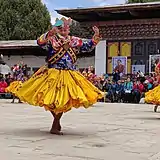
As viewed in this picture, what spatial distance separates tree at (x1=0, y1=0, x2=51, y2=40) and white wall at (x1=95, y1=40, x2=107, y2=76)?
1653 centimetres

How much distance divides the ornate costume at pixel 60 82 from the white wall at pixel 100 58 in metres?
14.9

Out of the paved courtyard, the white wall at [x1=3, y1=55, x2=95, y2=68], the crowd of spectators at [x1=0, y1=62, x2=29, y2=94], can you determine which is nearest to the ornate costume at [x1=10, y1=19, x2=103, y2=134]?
the paved courtyard

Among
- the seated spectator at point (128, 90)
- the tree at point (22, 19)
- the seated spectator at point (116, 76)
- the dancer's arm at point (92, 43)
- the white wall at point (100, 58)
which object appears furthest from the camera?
the tree at point (22, 19)

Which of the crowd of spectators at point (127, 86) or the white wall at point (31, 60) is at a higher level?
the white wall at point (31, 60)

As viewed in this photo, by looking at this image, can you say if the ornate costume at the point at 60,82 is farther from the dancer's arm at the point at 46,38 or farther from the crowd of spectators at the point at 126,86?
the crowd of spectators at the point at 126,86

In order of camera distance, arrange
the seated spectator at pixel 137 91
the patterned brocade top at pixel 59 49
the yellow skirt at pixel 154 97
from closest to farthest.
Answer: the patterned brocade top at pixel 59 49 < the yellow skirt at pixel 154 97 < the seated spectator at pixel 137 91

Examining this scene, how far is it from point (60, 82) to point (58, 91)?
16 centimetres

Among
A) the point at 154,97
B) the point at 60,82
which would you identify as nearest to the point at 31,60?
the point at 154,97

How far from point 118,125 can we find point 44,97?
255 cm

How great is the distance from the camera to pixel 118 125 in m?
9.16

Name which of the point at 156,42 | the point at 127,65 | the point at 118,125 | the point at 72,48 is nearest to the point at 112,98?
the point at 127,65

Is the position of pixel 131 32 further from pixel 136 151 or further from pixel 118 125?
pixel 136 151

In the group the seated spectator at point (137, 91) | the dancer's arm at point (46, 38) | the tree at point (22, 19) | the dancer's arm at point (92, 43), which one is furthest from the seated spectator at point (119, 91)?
the tree at point (22, 19)

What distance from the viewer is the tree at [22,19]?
38.7 meters
